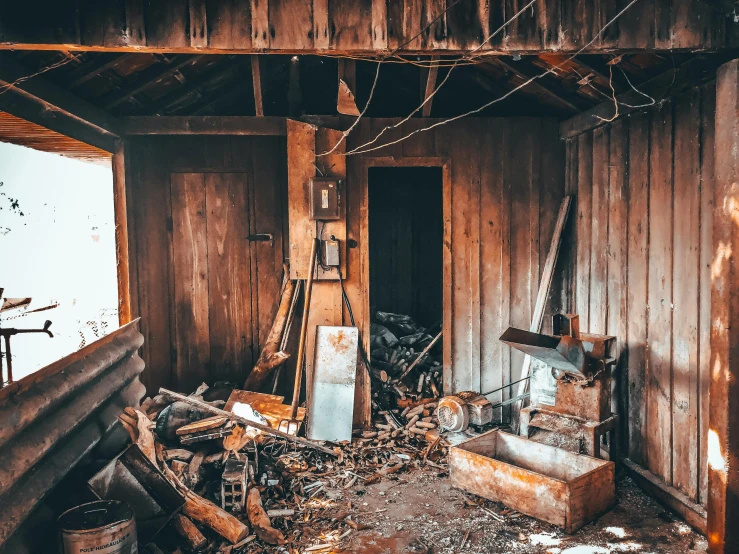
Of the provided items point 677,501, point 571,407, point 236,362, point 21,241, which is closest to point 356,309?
point 236,362

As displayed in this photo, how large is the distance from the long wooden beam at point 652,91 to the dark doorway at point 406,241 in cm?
353

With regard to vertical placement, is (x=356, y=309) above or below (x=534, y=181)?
below

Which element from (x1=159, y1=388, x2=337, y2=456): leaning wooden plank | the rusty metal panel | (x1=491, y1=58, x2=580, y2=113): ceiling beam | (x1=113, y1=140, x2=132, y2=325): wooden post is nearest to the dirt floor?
(x1=159, y1=388, x2=337, y2=456): leaning wooden plank

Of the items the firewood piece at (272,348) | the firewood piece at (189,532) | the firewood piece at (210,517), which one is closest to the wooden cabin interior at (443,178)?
the firewood piece at (272,348)

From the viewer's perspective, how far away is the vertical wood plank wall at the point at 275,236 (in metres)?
5.77

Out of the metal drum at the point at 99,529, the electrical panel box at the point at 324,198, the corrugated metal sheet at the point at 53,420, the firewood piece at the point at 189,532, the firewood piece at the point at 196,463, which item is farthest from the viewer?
the electrical panel box at the point at 324,198

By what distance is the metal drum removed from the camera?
2506 mm

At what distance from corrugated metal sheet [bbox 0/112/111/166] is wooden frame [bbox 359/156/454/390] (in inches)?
111

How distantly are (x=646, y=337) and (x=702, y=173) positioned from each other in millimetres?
Result: 1389

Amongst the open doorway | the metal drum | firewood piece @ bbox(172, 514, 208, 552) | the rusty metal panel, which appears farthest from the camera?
the open doorway

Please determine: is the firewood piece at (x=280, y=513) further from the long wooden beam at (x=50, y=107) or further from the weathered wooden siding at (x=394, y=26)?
the long wooden beam at (x=50, y=107)

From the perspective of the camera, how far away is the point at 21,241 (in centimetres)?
914

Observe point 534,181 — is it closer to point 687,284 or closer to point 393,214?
point 687,284

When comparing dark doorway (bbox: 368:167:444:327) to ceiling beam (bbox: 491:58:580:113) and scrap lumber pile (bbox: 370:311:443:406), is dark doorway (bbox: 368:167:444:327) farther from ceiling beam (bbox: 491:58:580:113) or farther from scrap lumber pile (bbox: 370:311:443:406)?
ceiling beam (bbox: 491:58:580:113)
